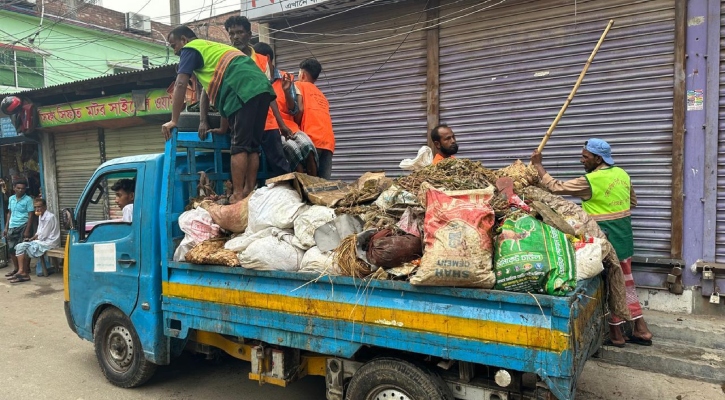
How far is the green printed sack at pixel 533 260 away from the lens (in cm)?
234

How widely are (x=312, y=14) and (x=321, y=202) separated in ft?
14.4

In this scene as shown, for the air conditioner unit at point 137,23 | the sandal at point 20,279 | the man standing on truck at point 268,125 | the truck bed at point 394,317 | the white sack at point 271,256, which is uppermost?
the air conditioner unit at point 137,23

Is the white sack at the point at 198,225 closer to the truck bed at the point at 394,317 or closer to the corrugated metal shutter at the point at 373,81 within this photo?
the truck bed at the point at 394,317

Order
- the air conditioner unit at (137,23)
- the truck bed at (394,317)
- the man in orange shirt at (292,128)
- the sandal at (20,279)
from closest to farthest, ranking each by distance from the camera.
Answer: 1. the truck bed at (394,317)
2. the man in orange shirt at (292,128)
3. the sandal at (20,279)
4. the air conditioner unit at (137,23)

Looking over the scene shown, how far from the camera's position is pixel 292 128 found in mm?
4980

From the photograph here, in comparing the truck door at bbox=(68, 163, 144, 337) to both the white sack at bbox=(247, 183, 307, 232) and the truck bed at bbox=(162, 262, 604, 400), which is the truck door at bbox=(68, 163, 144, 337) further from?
the white sack at bbox=(247, 183, 307, 232)

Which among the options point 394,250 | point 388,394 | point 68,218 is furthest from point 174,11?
point 388,394

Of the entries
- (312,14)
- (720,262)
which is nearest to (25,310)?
(312,14)

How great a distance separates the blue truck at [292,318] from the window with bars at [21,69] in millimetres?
13861

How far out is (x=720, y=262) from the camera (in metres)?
4.54

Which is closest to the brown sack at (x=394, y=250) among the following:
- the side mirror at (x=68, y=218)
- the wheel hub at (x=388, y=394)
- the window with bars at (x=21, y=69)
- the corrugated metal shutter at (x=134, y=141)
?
the wheel hub at (x=388, y=394)

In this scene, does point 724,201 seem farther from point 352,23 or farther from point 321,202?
point 352,23

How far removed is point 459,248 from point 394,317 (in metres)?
0.55

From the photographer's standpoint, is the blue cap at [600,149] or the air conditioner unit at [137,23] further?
the air conditioner unit at [137,23]
